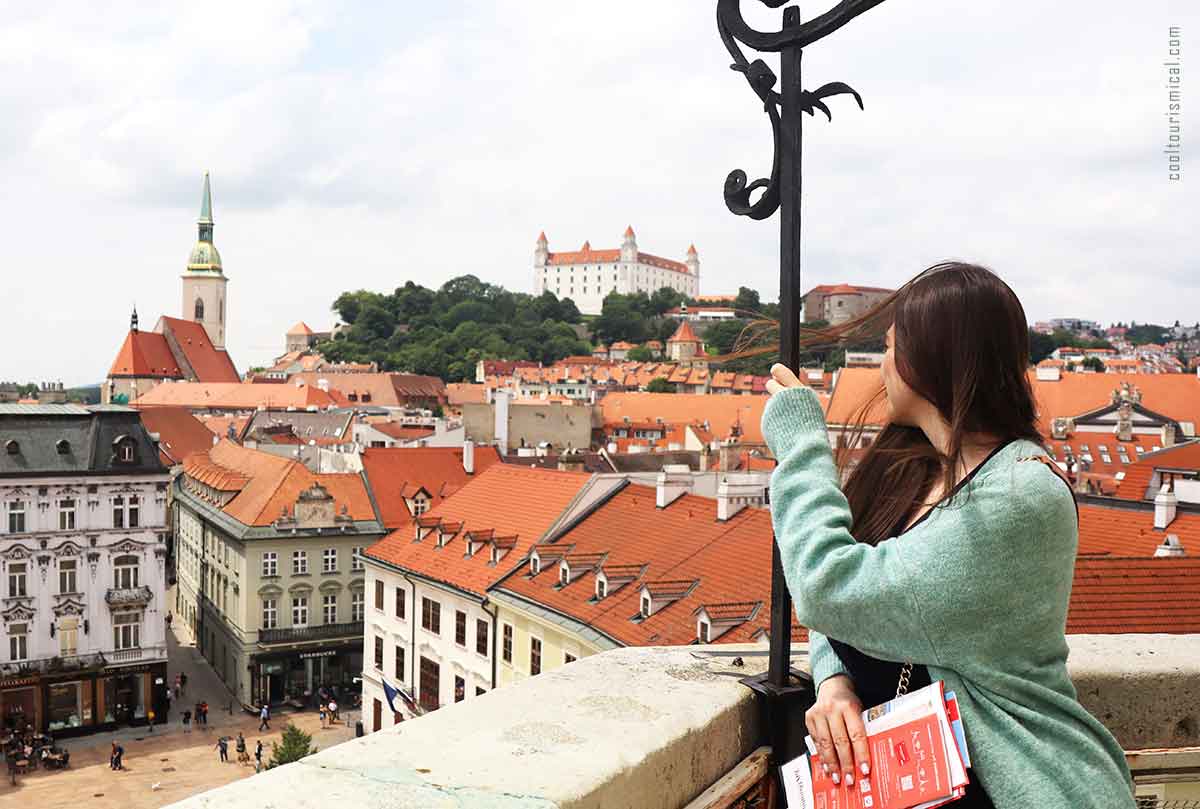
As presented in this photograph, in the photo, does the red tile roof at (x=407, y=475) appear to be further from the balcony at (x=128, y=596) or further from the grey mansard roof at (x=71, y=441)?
the balcony at (x=128, y=596)

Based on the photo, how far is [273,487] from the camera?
35.3m

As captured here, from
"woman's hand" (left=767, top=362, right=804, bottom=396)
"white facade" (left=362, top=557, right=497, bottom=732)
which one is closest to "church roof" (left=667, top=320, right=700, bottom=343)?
"white facade" (left=362, top=557, right=497, bottom=732)

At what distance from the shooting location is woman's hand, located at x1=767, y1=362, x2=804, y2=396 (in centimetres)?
238

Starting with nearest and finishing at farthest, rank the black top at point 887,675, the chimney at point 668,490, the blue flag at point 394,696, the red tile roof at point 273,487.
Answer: the black top at point 887,675 → the chimney at point 668,490 → the blue flag at point 394,696 → the red tile roof at point 273,487

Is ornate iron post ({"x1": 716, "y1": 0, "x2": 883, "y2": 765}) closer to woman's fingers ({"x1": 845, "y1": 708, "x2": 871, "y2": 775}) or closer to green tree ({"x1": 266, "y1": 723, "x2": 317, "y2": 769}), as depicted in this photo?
woman's fingers ({"x1": 845, "y1": 708, "x2": 871, "y2": 775})

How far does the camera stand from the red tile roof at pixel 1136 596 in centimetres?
1248

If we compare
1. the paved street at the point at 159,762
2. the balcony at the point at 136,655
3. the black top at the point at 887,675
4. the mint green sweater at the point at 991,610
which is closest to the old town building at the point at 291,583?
the paved street at the point at 159,762

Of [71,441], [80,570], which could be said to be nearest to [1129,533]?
[80,570]

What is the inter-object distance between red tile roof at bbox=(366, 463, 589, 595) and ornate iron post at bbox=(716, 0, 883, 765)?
68.6ft

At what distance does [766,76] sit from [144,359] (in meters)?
105

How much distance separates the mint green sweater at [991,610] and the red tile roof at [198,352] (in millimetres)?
107355

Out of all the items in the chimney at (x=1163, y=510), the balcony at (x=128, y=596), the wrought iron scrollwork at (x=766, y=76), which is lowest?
the balcony at (x=128, y=596)

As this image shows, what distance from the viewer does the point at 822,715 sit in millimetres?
2158

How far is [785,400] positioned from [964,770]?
0.78 m
